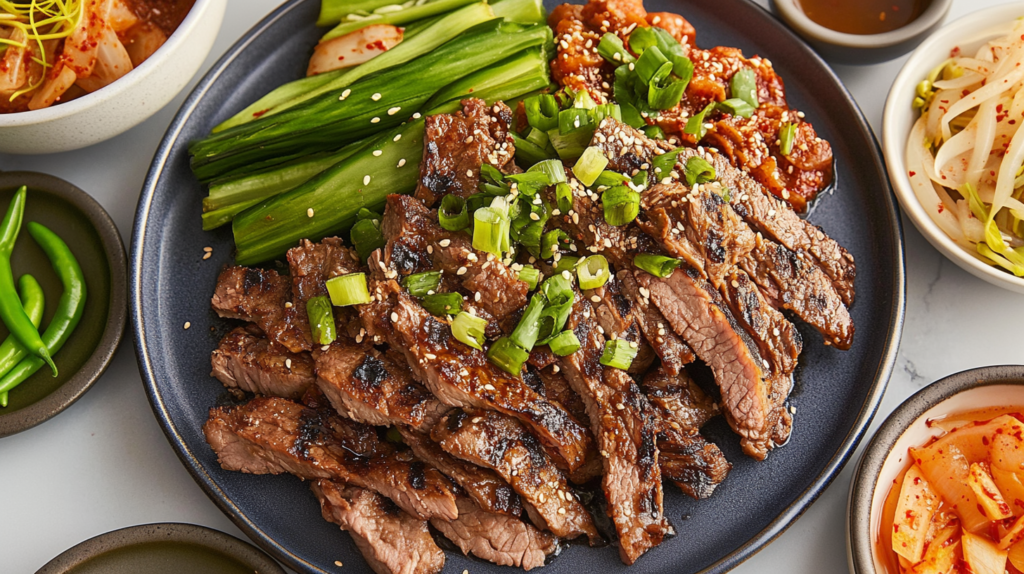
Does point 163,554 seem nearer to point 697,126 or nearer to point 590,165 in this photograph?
point 590,165


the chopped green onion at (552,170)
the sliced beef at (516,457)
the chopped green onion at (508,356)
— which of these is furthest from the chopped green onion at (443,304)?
the chopped green onion at (552,170)

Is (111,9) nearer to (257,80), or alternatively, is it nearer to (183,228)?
(257,80)

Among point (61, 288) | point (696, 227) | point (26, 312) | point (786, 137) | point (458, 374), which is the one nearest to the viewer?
point (458, 374)

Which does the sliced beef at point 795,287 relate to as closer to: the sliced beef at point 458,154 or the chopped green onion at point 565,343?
the chopped green onion at point 565,343

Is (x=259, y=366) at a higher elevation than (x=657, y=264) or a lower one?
lower

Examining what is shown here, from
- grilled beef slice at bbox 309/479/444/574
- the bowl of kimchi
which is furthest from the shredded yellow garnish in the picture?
the bowl of kimchi

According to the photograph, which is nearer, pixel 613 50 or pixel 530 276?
pixel 530 276

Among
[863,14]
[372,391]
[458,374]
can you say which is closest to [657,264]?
[458,374]

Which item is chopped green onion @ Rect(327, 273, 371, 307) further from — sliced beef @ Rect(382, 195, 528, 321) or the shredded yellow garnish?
the shredded yellow garnish
